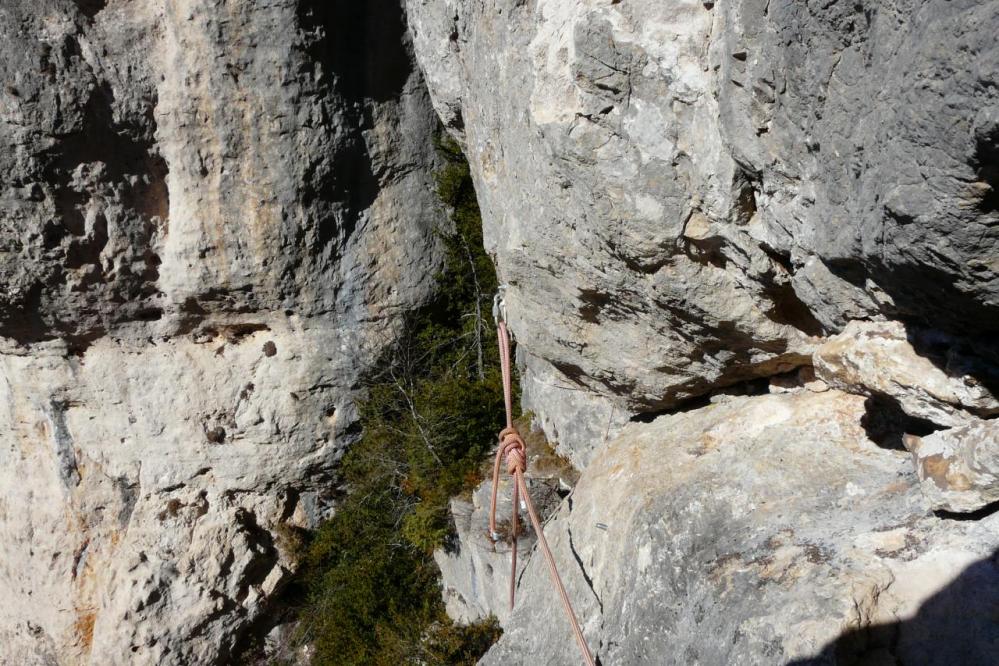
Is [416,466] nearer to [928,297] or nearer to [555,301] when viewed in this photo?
[555,301]

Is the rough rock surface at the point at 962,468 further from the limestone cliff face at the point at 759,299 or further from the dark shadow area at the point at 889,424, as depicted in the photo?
the dark shadow area at the point at 889,424

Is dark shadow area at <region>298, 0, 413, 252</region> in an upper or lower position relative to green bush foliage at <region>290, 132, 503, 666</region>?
upper

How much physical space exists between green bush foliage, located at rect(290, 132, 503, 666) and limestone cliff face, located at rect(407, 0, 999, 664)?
1.90 meters

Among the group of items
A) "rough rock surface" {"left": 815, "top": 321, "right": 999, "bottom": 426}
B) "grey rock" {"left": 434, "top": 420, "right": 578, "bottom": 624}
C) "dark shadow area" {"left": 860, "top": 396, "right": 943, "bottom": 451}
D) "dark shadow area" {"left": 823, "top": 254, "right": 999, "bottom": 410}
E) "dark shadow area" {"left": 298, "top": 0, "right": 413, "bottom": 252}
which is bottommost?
"grey rock" {"left": 434, "top": 420, "right": 578, "bottom": 624}

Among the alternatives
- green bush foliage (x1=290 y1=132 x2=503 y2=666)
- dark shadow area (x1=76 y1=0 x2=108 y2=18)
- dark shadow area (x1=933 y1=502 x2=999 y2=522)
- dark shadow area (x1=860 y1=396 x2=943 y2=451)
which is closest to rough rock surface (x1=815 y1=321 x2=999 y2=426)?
dark shadow area (x1=860 y1=396 x2=943 y2=451)

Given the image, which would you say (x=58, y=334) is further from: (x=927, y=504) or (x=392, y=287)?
(x=927, y=504)

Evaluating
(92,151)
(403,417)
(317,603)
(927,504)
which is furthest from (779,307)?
(317,603)

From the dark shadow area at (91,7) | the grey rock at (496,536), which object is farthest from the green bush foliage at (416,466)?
the dark shadow area at (91,7)

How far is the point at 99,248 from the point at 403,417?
272 centimetres

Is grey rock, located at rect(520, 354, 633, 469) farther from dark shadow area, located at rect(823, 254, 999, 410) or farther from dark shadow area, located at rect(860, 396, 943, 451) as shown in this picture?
dark shadow area, located at rect(823, 254, 999, 410)

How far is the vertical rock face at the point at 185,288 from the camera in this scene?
15.9ft

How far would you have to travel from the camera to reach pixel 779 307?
2.91 m

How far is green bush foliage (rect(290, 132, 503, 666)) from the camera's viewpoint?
595 centimetres

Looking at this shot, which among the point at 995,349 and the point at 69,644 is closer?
the point at 995,349
